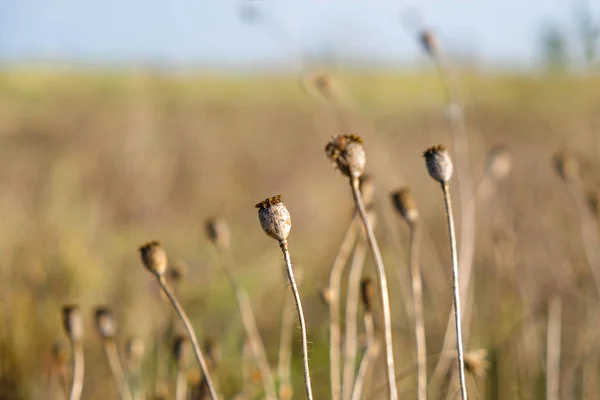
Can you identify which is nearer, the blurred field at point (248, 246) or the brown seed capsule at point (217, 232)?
the brown seed capsule at point (217, 232)

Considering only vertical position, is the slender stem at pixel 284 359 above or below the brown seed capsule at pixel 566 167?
below

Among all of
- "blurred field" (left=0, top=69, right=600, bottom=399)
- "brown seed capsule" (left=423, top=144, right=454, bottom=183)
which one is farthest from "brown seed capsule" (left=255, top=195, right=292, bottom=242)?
"blurred field" (left=0, top=69, right=600, bottom=399)

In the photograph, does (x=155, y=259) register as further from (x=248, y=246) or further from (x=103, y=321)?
(x=248, y=246)

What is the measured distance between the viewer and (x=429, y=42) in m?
1.26

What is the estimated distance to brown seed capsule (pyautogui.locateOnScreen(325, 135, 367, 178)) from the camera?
0.68 metres

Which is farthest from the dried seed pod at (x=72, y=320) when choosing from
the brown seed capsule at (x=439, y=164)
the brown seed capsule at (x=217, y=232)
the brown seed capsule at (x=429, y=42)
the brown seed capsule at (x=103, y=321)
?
the brown seed capsule at (x=429, y=42)

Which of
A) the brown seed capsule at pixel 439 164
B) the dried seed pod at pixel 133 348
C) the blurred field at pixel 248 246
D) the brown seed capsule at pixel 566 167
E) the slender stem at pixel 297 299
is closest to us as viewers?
the slender stem at pixel 297 299

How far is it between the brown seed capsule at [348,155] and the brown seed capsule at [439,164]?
91mm

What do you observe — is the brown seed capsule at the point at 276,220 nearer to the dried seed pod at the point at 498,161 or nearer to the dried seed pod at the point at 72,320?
the dried seed pod at the point at 72,320

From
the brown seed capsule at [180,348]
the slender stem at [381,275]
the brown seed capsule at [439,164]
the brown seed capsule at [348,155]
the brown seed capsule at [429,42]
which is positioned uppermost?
the brown seed capsule at [429,42]

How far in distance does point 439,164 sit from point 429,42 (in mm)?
599

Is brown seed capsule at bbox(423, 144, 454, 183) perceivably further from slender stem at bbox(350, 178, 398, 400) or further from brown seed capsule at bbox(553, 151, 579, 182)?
brown seed capsule at bbox(553, 151, 579, 182)

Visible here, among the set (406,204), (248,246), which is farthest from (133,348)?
(248,246)

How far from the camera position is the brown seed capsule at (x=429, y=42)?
49.3 inches
